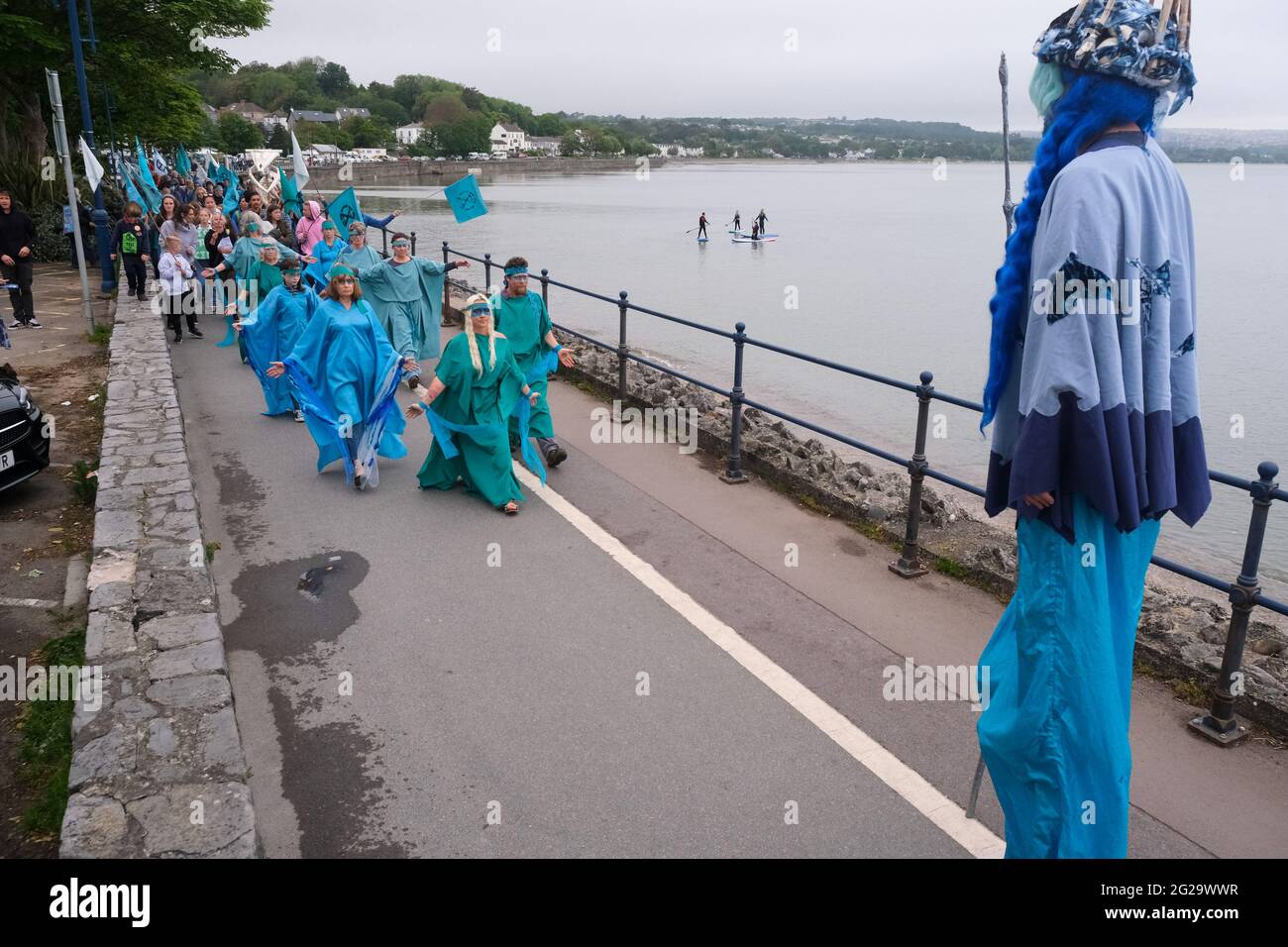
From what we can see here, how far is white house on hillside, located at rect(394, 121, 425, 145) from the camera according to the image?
565ft

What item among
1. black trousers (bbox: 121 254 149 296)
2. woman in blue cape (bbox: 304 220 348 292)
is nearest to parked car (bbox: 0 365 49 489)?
woman in blue cape (bbox: 304 220 348 292)

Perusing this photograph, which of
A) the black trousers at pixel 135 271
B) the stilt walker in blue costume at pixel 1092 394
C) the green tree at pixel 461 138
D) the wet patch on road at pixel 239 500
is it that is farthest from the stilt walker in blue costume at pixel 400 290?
the green tree at pixel 461 138

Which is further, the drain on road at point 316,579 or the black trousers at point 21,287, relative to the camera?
the black trousers at point 21,287

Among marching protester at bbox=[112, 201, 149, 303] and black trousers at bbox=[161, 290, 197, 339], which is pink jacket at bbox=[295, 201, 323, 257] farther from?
marching protester at bbox=[112, 201, 149, 303]

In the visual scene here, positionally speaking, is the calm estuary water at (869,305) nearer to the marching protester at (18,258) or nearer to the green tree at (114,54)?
the marching protester at (18,258)

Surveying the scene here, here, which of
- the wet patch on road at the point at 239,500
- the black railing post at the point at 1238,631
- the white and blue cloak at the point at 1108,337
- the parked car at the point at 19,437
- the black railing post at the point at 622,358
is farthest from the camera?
the black railing post at the point at 622,358

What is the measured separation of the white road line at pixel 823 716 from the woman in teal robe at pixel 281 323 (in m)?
4.87

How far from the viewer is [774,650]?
531 cm

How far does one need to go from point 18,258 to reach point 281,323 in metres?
6.48

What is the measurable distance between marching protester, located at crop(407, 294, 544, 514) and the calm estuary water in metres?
6.86

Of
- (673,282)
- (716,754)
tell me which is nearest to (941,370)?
(673,282)

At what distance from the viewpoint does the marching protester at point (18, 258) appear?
1473 centimetres

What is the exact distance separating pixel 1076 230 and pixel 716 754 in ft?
8.53
